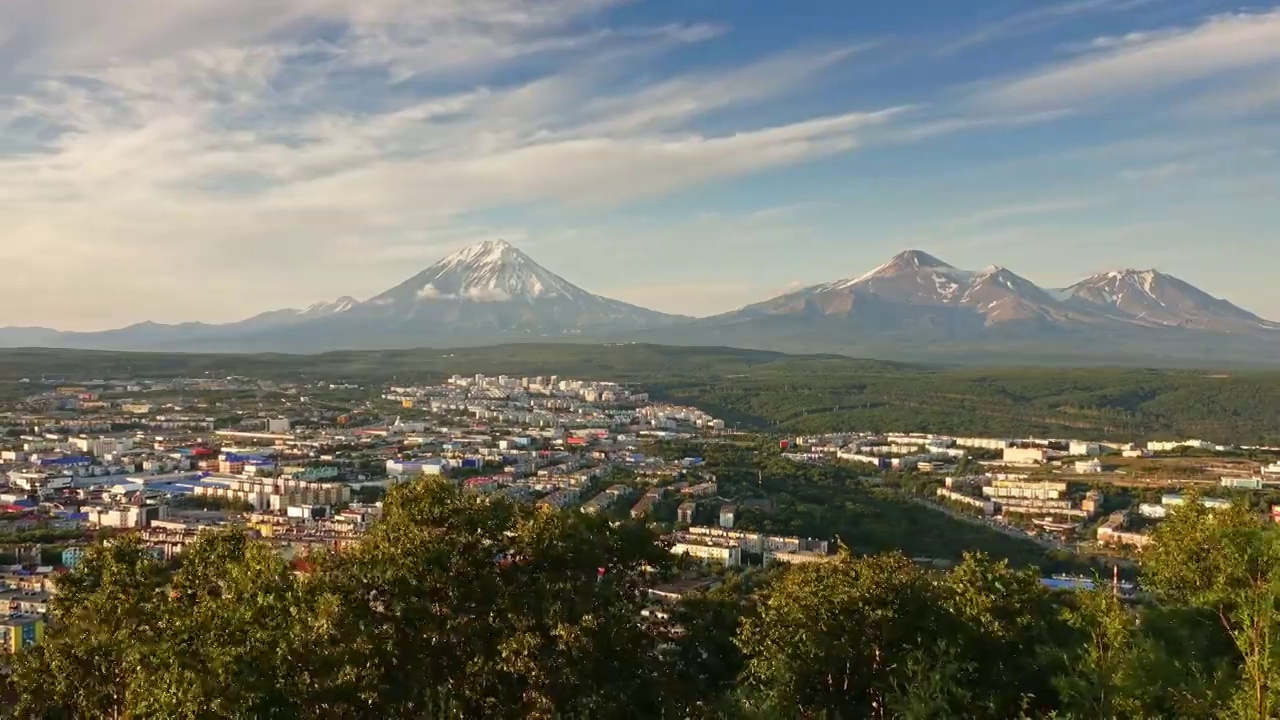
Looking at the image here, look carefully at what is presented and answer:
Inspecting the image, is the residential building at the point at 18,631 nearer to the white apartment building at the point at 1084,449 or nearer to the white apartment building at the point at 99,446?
the white apartment building at the point at 99,446

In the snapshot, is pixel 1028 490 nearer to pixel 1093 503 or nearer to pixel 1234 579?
pixel 1093 503

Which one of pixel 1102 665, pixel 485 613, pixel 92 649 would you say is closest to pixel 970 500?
pixel 1102 665

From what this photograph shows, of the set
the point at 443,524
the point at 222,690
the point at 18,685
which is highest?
the point at 443,524

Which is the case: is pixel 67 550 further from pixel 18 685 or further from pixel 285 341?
pixel 285 341

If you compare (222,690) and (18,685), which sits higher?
(222,690)

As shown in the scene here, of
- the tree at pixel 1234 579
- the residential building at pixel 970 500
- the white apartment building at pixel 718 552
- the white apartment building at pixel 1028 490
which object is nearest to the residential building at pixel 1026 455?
the white apartment building at pixel 1028 490

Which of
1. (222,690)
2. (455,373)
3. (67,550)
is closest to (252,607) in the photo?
(222,690)
